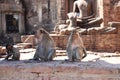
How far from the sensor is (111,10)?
15359mm

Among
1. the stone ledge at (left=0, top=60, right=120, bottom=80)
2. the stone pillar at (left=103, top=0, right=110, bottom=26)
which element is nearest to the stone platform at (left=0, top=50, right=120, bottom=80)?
the stone ledge at (left=0, top=60, right=120, bottom=80)

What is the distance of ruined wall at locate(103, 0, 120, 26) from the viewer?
50.2 ft

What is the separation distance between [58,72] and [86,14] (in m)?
10.3

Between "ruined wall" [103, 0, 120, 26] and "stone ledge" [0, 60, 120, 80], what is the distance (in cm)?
913

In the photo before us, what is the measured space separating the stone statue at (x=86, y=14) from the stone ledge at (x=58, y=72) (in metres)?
9.22

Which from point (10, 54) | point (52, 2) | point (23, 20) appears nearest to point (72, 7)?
point (52, 2)

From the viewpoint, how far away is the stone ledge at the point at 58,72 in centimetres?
627

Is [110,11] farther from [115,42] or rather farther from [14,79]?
[14,79]

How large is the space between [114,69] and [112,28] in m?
7.41

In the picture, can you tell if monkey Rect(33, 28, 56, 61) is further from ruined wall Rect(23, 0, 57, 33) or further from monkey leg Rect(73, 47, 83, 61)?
ruined wall Rect(23, 0, 57, 33)

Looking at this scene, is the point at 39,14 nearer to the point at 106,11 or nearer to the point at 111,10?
the point at 106,11

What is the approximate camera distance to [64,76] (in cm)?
650

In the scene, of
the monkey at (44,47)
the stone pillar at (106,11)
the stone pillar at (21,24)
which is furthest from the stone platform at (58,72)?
the stone pillar at (21,24)

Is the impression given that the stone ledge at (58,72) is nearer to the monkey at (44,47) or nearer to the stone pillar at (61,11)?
the monkey at (44,47)
